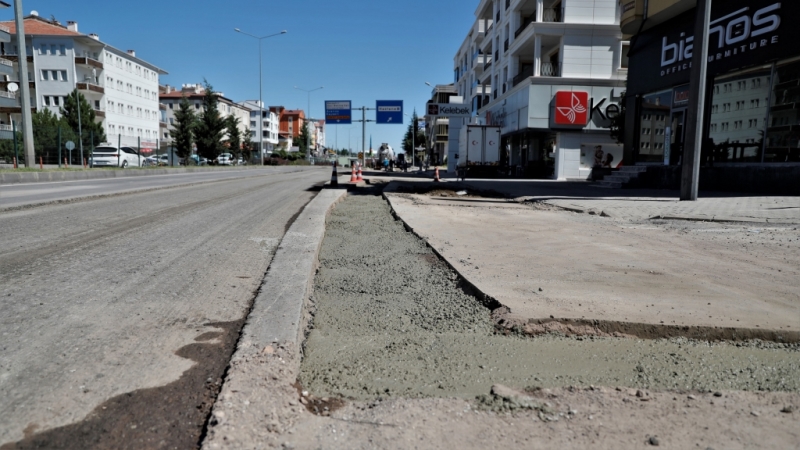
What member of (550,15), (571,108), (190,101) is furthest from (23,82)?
(190,101)

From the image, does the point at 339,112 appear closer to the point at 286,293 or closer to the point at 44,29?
the point at 44,29

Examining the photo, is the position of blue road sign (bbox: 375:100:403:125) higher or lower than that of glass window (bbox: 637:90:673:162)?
higher

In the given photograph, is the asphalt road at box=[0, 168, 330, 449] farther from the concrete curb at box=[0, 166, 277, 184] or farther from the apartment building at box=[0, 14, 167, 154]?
the apartment building at box=[0, 14, 167, 154]

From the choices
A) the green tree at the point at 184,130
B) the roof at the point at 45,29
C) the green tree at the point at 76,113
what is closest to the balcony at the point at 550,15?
the green tree at the point at 184,130

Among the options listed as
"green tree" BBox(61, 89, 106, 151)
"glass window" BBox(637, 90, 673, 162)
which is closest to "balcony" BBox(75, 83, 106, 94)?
"green tree" BBox(61, 89, 106, 151)

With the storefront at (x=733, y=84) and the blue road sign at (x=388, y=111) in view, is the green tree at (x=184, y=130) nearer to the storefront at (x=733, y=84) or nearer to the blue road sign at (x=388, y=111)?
the blue road sign at (x=388, y=111)

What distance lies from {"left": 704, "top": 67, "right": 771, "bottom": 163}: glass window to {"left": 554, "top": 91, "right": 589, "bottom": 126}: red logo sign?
41.3ft

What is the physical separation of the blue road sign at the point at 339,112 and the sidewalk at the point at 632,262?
125 feet

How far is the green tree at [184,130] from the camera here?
161ft

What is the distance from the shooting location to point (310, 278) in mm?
4293

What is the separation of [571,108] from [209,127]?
35482 millimetres

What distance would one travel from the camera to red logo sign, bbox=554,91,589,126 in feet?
97.9

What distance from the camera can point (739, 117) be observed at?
16516 millimetres

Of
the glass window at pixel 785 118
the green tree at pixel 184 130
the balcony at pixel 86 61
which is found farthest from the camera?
the balcony at pixel 86 61
